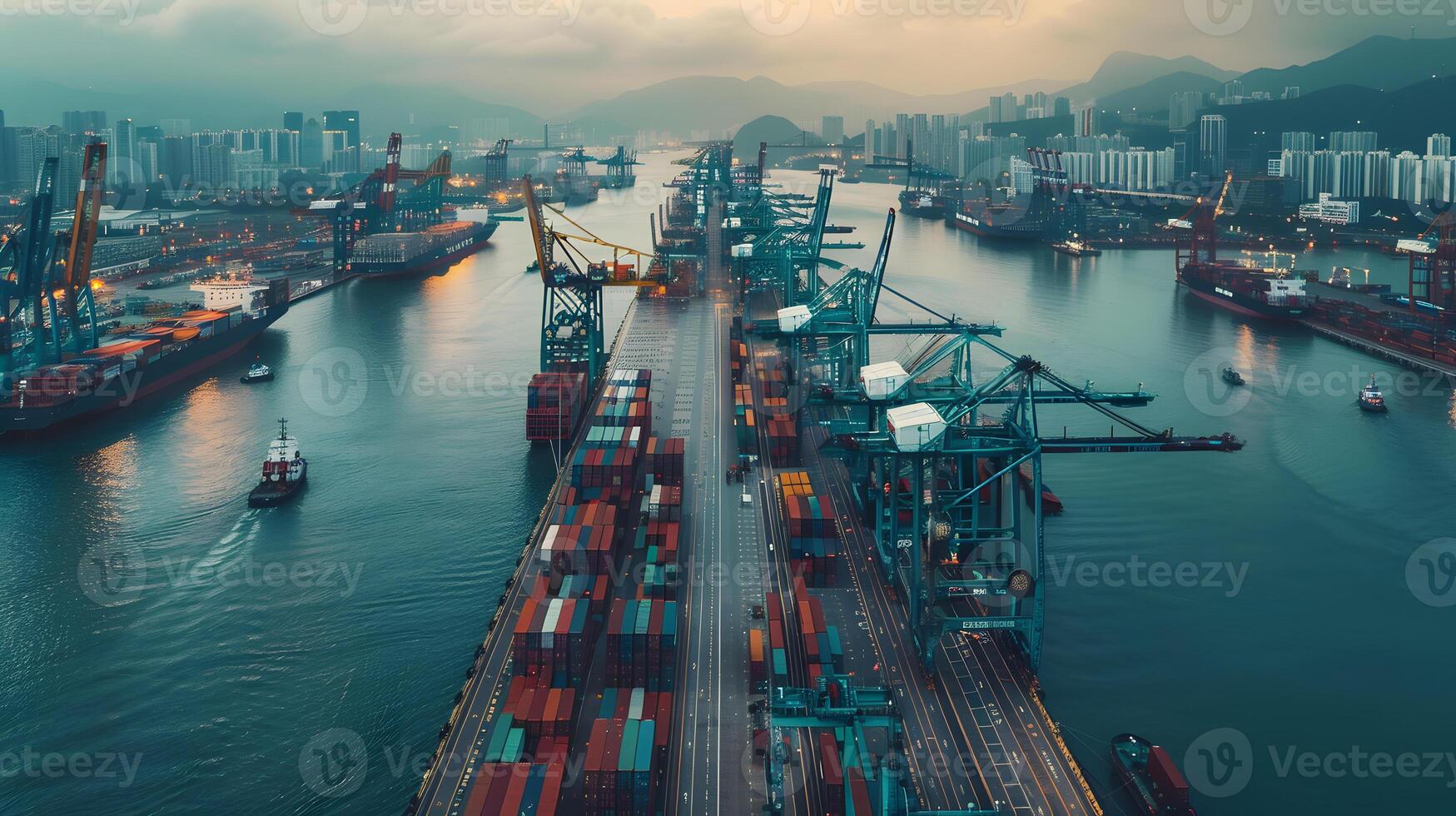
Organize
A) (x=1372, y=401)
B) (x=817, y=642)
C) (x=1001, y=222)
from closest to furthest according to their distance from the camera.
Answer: (x=817, y=642)
(x=1372, y=401)
(x=1001, y=222)

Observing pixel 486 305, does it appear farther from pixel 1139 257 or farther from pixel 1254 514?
pixel 1139 257

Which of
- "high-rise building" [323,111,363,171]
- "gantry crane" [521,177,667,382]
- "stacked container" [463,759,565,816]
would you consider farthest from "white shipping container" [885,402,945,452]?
"high-rise building" [323,111,363,171]

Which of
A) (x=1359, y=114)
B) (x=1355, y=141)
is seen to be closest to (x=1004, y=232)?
(x=1355, y=141)

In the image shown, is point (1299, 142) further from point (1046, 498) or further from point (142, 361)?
point (142, 361)

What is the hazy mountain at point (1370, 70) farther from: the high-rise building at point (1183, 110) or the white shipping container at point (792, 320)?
the white shipping container at point (792, 320)

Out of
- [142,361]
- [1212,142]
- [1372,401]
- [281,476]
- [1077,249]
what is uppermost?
[1212,142]

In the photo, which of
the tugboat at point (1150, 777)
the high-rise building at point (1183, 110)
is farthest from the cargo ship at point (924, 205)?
the tugboat at point (1150, 777)

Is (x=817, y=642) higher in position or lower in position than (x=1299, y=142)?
lower
